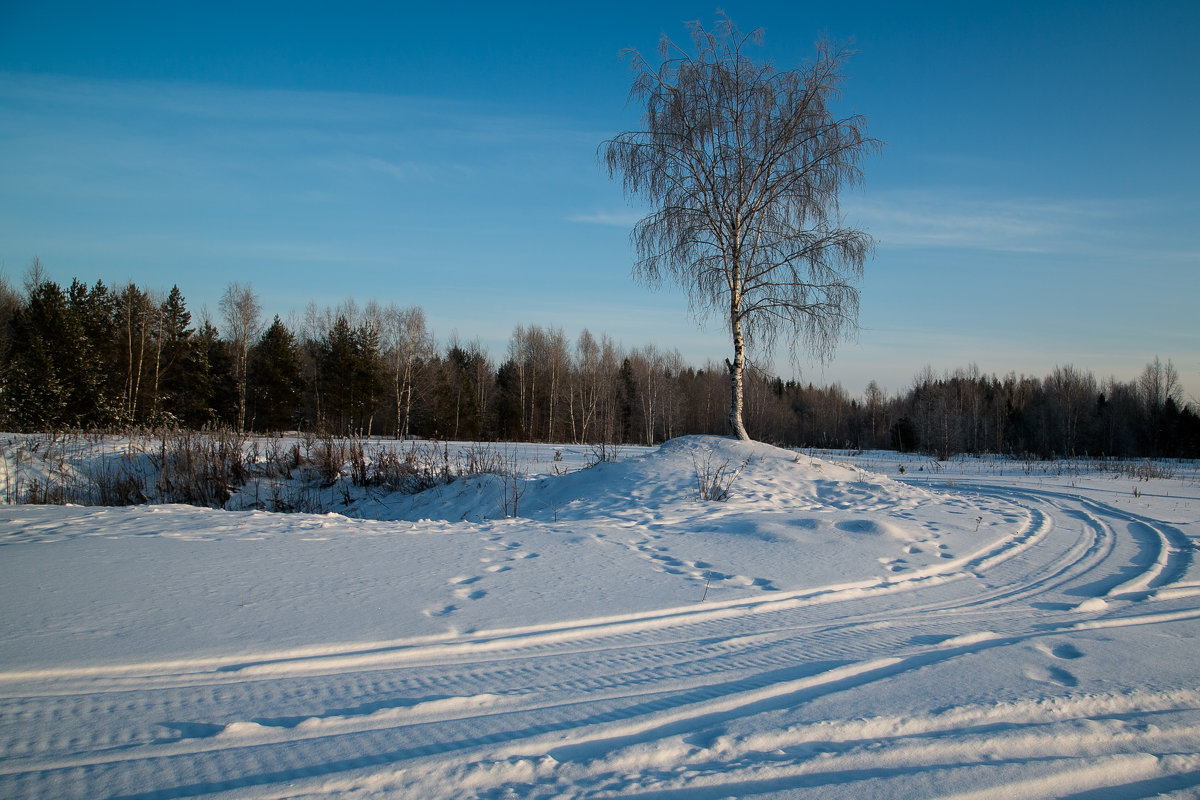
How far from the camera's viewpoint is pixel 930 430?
47656 mm

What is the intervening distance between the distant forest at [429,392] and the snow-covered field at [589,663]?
20765 millimetres

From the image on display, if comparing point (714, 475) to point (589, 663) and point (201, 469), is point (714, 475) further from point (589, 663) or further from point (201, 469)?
point (201, 469)

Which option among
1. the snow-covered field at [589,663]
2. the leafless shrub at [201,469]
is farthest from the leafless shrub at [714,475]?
the leafless shrub at [201,469]

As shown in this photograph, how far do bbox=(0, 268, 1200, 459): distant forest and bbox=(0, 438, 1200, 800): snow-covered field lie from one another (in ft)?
68.1

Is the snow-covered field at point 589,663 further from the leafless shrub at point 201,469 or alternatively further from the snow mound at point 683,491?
the leafless shrub at point 201,469

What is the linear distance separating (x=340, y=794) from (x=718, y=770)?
4.54 ft

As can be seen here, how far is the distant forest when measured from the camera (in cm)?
3012

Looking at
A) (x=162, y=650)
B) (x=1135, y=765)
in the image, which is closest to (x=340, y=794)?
(x=162, y=650)

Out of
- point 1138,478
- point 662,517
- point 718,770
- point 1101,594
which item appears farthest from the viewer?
point 1138,478

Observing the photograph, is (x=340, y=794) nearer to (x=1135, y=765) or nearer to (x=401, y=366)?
(x=1135, y=765)

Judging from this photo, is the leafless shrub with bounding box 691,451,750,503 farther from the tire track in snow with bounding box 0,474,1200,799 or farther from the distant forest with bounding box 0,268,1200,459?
the distant forest with bounding box 0,268,1200,459

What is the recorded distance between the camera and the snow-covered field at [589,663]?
230 centimetres

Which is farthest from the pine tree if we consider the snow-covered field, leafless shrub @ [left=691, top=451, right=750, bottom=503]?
leafless shrub @ [left=691, top=451, right=750, bottom=503]

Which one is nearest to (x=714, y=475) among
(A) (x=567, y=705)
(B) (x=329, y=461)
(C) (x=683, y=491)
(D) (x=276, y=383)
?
(C) (x=683, y=491)
